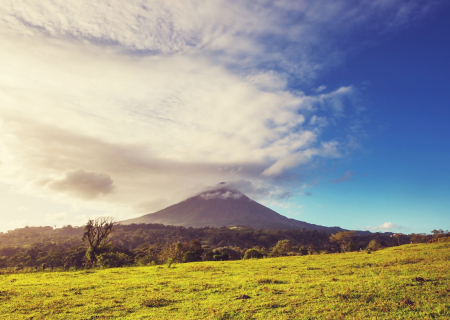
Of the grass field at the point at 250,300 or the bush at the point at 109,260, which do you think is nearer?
the grass field at the point at 250,300

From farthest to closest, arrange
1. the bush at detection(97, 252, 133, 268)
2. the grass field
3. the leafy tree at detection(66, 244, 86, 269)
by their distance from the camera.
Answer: the leafy tree at detection(66, 244, 86, 269) < the bush at detection(97, 252, 133, 268) < the grass field

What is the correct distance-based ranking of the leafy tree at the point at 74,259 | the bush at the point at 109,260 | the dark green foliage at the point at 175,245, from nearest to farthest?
1. the bush at the point at 109,260
2. the dark green foliage at the point at 175,245
3. the leafy tree at the point at 74,259

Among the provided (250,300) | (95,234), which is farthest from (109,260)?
(250,300)

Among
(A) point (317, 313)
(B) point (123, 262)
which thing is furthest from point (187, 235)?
(A) point (317, 313)

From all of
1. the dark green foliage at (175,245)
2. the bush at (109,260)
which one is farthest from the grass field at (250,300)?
the bush at (109,260)

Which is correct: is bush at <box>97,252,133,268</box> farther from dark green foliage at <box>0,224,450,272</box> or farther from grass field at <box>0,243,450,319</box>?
grass field at <box>0,243,450,319</box>

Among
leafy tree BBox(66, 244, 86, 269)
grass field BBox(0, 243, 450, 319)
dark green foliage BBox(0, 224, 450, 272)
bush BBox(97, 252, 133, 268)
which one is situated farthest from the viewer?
leafy tree BBox(66, 244, 86, 269)

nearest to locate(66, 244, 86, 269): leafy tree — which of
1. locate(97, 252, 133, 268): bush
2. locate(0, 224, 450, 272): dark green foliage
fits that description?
locate(0, 224, 450, 272): dark green foliage

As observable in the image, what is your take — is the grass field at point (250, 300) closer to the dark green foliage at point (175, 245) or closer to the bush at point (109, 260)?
the dark green foliage at point (175, 245)

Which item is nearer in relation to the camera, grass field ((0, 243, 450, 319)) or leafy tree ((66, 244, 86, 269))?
grass field ((0, 243, 450, 319))

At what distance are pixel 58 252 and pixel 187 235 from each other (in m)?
83.3

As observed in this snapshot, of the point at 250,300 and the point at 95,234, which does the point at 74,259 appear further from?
the point at 250,300

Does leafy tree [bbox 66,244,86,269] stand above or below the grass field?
below

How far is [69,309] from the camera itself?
11656 mm
